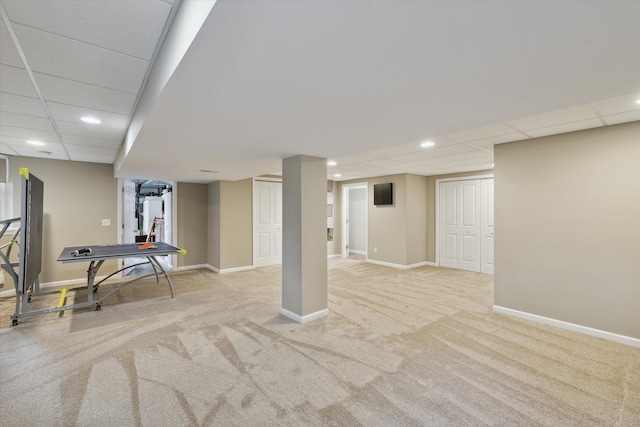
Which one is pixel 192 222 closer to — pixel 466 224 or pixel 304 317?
pixel 304 317

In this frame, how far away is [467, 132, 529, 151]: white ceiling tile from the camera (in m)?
3.35

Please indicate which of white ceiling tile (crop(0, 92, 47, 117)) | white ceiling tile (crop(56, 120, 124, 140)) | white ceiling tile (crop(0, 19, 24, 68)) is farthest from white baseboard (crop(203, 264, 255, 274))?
white ceiling tile (crop(0, 19, 24, 68))

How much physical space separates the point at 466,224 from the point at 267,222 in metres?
4.59

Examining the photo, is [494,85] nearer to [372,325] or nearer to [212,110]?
[212,110]

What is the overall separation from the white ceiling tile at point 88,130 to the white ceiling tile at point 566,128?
15.8 ft

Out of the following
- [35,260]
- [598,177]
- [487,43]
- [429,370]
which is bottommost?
[429,370]

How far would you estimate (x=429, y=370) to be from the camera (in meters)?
2.39

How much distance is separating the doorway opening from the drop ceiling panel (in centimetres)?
388

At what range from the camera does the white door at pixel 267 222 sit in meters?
6.71

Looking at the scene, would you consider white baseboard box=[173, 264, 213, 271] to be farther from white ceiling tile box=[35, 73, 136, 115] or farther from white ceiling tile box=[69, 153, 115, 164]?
white ceiling tile box=[35, 73, 136, 115]

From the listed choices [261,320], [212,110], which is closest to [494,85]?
[212,110]

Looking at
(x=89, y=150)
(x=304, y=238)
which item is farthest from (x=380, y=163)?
(x=89, y=150)

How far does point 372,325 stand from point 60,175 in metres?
5.96

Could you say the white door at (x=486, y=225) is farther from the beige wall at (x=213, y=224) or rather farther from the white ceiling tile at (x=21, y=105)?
the white ceiling tile at (x=21, y=105)
